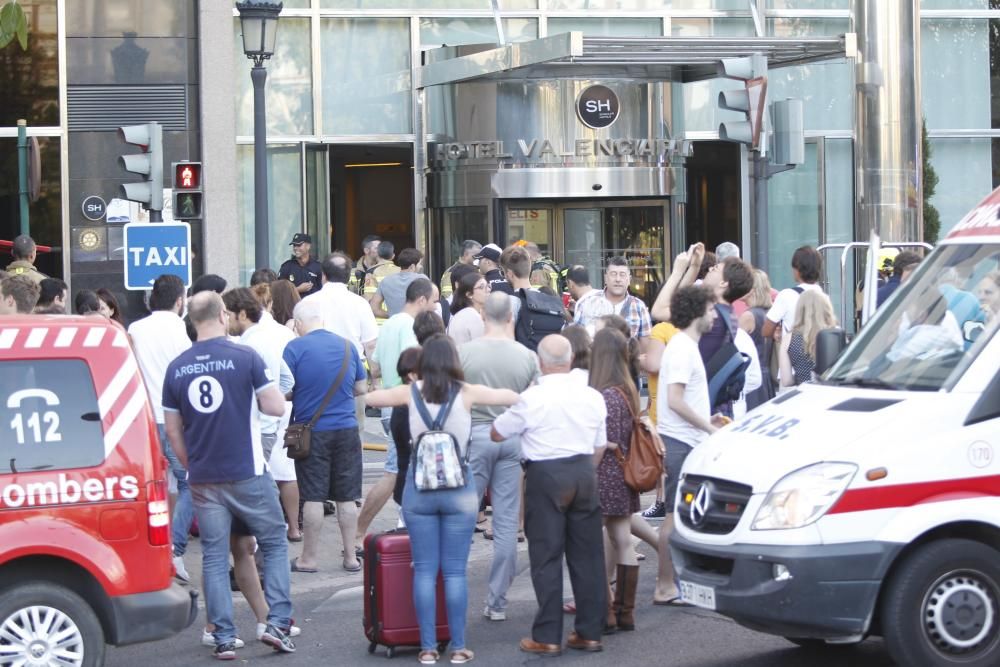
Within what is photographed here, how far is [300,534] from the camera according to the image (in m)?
11.2

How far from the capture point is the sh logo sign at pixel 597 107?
20.2m

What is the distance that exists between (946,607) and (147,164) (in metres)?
10.0

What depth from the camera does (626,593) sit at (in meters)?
8.24

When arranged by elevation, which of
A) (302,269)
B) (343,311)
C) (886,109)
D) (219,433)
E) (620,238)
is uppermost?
(886,109)

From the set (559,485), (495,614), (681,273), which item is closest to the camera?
(559,485)

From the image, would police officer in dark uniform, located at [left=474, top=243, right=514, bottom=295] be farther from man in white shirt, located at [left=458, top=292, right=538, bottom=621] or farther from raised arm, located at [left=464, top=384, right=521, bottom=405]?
raised arm, located at [left=464, top=384, right=521, bottom=405]

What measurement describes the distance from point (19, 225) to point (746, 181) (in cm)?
1067

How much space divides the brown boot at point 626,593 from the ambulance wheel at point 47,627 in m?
2.80

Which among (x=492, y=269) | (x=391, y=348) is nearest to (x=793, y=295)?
(x=391, y=348)

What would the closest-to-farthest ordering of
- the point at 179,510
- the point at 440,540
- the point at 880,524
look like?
the point at 880,524
the point at 440,540
the point at 179,510

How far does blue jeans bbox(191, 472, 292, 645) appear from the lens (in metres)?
7.79

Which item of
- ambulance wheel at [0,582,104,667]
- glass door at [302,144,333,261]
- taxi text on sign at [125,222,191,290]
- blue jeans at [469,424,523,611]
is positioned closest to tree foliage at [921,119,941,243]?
glass door at [302,144,333,261]

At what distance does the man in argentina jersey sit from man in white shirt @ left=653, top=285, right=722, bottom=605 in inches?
85.5

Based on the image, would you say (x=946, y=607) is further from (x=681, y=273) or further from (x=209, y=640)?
(x=681, y=273)
